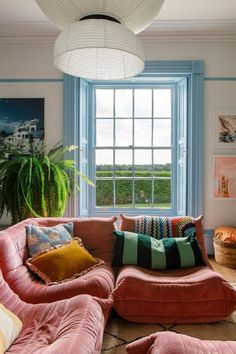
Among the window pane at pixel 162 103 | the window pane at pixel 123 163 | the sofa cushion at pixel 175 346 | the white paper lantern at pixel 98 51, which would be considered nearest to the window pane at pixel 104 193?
the window pane at pixel 123 163

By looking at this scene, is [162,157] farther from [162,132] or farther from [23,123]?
[23,123]

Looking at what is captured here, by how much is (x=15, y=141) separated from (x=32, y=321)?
265 centimetres

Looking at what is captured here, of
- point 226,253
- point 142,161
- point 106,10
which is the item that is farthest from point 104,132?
point 106,10

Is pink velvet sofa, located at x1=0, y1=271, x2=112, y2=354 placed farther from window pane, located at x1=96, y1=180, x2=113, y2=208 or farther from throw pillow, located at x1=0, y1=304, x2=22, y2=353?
window pane, located at x1=96, y1=180, x2=113, y2=208

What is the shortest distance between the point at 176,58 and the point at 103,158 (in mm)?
1569

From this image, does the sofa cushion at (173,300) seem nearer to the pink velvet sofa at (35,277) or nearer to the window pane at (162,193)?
the pink velvet sofa at (35,277)

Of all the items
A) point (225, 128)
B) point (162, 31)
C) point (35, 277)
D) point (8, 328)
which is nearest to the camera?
point (8, 328)

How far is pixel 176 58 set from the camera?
3879 mm

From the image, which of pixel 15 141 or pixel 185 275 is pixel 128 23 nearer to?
pixel 185 275

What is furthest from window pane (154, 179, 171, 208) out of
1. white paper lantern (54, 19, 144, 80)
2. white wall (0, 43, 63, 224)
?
white paper lantern (54, 19, 144, 80)

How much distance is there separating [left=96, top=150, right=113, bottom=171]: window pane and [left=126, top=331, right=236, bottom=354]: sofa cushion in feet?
9.68

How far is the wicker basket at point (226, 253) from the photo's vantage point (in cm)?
353

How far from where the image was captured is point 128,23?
1524 mm

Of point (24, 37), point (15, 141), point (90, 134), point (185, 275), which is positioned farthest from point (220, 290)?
point (24, 37)
